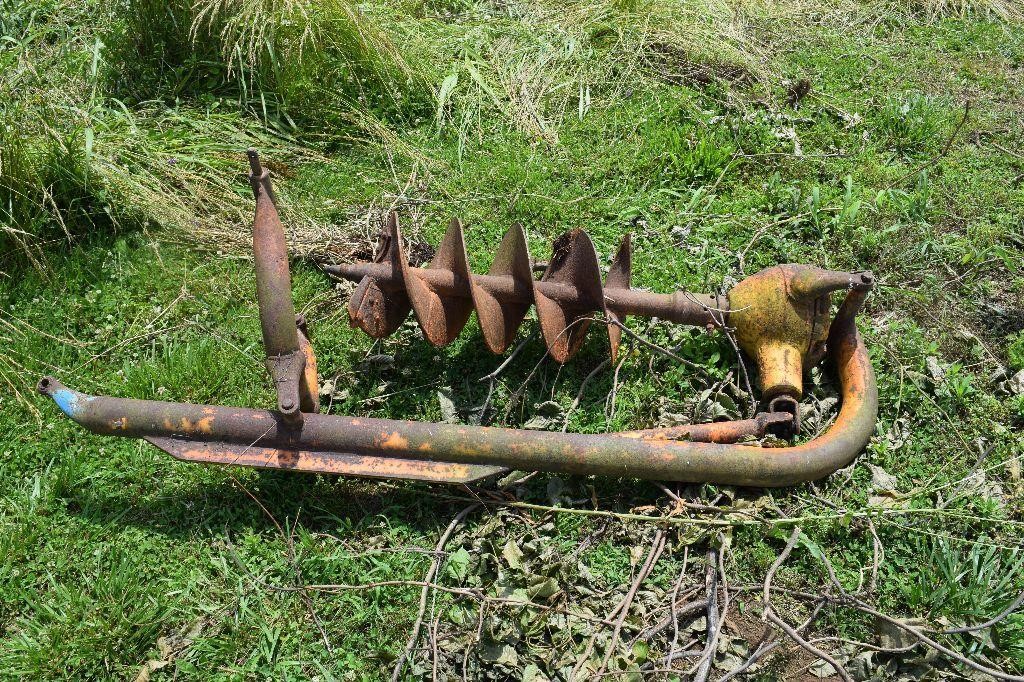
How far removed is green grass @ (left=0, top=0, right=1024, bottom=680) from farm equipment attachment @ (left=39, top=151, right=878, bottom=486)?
0.69ft

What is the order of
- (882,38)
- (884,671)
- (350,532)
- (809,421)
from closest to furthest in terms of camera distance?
(884,671), (350,532), (809,421), (882,38)

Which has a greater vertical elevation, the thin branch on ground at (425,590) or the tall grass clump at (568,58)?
the tall grass clump at (568,58)

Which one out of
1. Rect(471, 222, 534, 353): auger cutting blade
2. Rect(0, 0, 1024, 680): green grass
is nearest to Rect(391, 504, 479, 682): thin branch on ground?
Rect(0, 0, 1024, 680): green grass

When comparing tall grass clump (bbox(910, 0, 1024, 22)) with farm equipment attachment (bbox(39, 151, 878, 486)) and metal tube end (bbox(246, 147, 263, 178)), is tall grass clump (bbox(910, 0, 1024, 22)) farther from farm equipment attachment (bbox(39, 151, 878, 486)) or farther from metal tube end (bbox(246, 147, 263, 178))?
metal tube end (bbox(246, 147, 263, 178))

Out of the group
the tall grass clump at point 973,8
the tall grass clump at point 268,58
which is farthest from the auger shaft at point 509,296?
the tall grass clump at point 973,8

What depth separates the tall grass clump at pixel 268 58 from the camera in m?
4.78

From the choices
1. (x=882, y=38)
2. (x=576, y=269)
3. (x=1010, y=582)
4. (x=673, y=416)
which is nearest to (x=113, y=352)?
(x=576, y=269)

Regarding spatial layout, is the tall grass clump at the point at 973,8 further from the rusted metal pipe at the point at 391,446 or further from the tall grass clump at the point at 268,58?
the rusted metal pipe at the point at 391,446

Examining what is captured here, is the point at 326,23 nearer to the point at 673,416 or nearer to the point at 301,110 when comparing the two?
the point at 301,110

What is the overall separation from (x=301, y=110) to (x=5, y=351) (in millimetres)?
2124

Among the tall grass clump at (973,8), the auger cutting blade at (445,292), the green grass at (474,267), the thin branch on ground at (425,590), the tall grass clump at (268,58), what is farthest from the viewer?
the tall grass clump at (973,8)

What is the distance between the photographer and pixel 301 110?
4898 millimetres

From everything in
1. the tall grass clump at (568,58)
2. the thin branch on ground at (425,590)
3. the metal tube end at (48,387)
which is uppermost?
the tall grass clump at (568,58)

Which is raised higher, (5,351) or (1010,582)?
(5,351)
